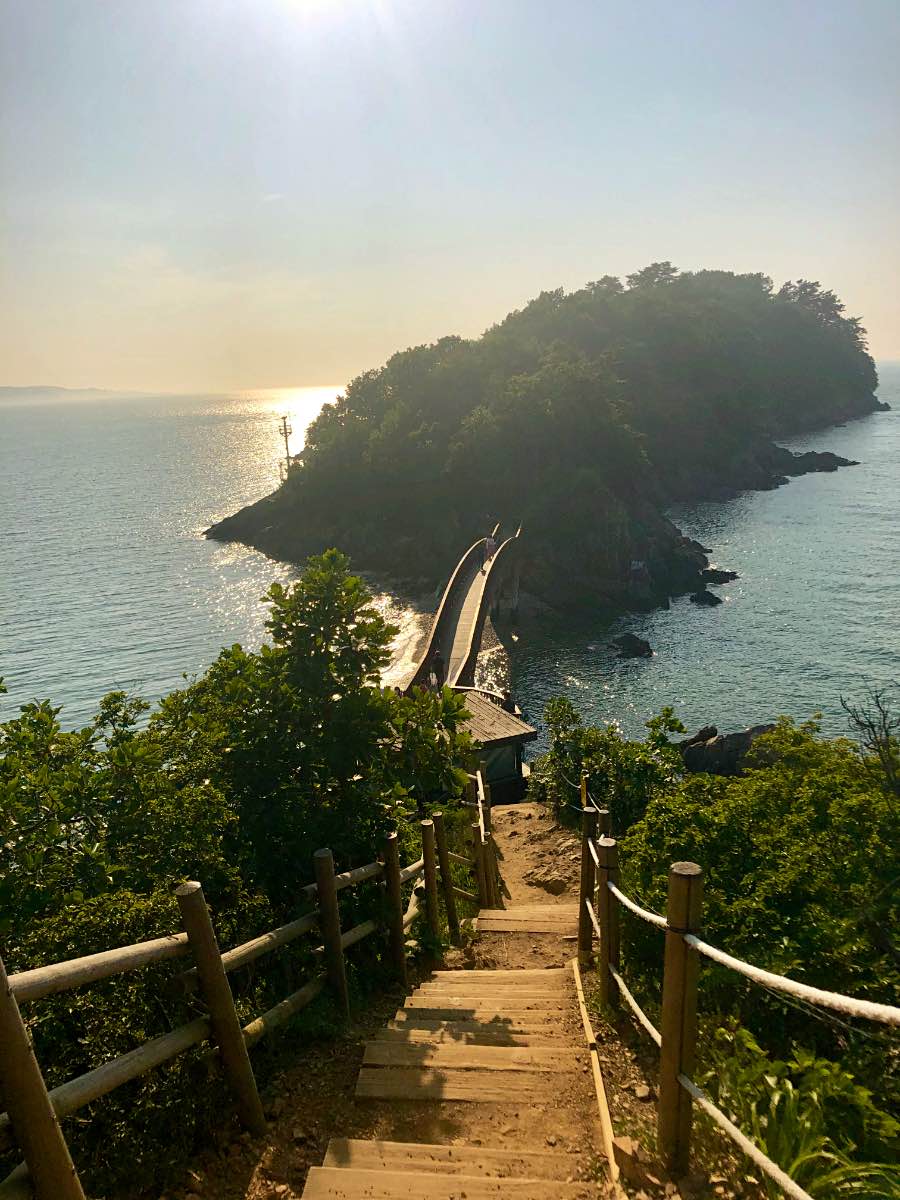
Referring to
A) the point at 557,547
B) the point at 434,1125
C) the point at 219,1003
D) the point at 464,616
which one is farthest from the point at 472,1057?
the point at 557,547

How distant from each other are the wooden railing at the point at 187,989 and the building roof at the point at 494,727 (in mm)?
10393

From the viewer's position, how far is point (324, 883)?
5074mm

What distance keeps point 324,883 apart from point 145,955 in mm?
1861

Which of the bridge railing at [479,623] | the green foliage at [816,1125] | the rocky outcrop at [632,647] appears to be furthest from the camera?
the rocky outcrop at [632,647]

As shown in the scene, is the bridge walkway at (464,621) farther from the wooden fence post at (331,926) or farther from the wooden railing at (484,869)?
the wooden fence post at (331,926)

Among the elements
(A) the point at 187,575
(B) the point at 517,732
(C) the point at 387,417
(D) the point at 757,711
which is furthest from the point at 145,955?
(C) the point at 387,417

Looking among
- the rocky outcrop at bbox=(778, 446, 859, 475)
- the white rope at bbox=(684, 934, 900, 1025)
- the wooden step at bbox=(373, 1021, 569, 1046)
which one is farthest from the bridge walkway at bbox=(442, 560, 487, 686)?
the rocky outcrop at bbox=(778, 446, 859, 475)

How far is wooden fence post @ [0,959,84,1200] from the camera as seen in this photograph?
2404 millimetres

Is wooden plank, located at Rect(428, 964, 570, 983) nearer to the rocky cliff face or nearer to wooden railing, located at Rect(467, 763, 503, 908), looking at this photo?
wooden railing, located at Rect(467, 763, 503, 908)

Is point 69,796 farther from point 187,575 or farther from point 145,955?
point 187,575

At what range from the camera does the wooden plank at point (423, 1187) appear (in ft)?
10.8

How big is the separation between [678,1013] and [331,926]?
2.76 m

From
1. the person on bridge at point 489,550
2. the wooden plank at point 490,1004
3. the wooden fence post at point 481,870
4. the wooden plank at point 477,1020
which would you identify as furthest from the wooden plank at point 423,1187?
the person on bridge at point 489,550

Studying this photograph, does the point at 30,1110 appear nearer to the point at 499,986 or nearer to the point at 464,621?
the point at 499,986
